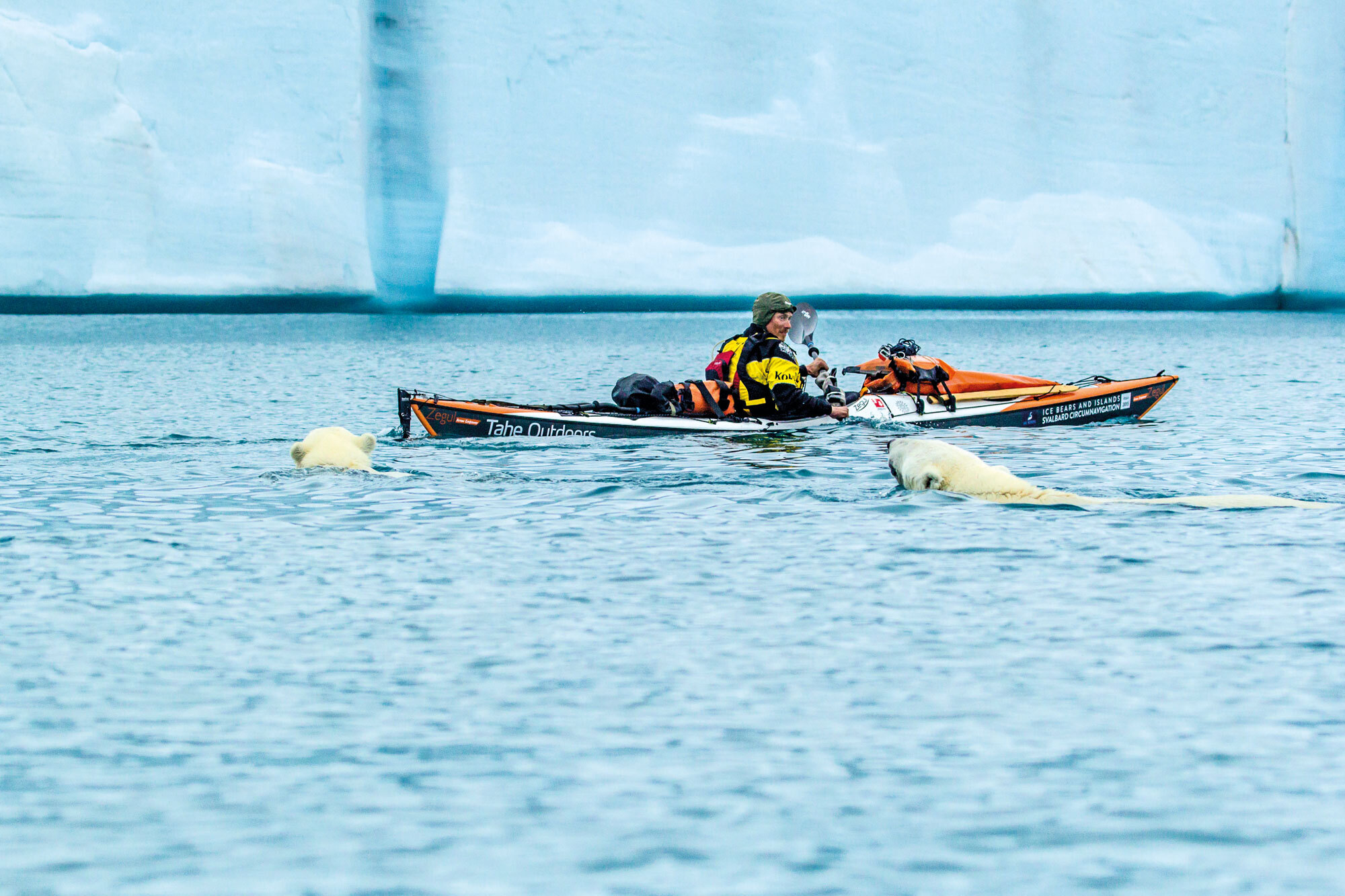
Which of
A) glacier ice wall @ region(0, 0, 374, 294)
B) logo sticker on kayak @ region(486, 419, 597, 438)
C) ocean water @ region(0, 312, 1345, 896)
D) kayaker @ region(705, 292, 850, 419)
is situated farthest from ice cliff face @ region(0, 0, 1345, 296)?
kayaker @ region(705, 292, 850, 419)

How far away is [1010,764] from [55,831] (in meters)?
2.99

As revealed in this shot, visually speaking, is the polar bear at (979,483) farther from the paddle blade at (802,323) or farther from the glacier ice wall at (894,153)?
the glacier ice wall at (894,153)

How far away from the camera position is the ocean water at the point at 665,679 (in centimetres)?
400

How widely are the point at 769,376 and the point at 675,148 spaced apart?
3069 cm

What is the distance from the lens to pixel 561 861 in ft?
12.9

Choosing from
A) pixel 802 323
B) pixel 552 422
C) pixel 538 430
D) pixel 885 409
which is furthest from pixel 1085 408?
pixel 538 430

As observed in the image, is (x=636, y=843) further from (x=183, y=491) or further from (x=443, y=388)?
(x=443, y=388)

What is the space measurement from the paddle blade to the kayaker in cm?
6

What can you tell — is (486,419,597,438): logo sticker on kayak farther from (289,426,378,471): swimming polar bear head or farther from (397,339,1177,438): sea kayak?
(289,426,378,471): swimming polar bear head

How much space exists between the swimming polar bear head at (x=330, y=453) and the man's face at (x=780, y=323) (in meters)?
3.65

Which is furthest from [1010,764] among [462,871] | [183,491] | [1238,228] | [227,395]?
[1238,228]

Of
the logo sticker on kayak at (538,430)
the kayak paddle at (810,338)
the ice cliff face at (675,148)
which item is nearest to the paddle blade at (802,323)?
the kayak paddle at (810,338)

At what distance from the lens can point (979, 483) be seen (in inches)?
392

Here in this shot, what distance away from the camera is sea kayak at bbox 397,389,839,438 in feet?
41.9
